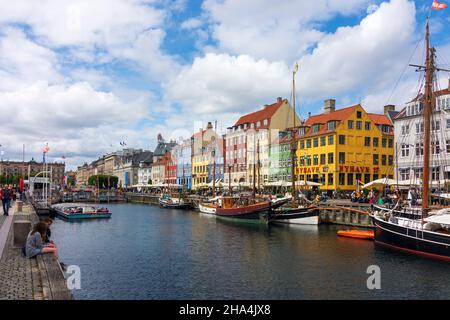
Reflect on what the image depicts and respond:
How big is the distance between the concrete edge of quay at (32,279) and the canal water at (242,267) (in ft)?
11.5

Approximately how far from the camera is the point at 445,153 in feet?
178

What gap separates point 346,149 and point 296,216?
84.6 ft

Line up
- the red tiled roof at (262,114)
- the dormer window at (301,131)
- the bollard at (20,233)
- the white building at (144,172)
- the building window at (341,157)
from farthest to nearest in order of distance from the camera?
1. the white building at (144,172)
2. the red tiled roof at (262,114)
3. the dormer window at (301,131)
4. the building window at (341,157)
5. the bollard at (20,233)

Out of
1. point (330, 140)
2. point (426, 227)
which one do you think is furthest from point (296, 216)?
point (330, 140)

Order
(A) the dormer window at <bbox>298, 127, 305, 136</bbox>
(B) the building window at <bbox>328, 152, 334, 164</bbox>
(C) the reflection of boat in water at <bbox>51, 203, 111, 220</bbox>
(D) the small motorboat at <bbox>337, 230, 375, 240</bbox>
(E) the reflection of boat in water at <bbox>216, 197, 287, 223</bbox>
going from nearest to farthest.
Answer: (D) the small motorboat at <bbox>337, 230, 375, 240</bbox> < (E) the reflection of boat in water at <bbox>216, 197, 287, 223</bbox> < (C) the reflection of boat in water at <bbox>51, 203, 111, 220</bbox> < (B) the building window at <bbox>328, 152, 334, 164</bbox> < (A) the dormer window at <bbox>298, 127, 305, 136</bbox>

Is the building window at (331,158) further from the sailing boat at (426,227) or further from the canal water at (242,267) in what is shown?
the sailing boat at (426,227)

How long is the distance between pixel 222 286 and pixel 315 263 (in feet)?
27.3

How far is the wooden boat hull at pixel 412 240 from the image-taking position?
2884 cm

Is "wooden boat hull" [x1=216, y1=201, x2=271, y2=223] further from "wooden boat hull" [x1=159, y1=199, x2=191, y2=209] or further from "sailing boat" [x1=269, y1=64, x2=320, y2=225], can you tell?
"wooden boat hull" [x1=159, y1=199, x2=191, y2=209]

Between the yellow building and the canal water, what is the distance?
102ft

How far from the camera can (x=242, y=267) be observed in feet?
88.2

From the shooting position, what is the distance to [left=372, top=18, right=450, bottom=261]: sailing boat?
1142 inches

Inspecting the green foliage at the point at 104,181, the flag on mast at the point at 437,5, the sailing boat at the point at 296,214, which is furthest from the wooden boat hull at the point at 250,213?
the green foliage at the point at 104,181

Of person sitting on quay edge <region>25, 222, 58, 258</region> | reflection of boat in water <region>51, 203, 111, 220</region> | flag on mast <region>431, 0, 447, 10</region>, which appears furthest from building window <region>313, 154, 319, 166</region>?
person sitting on quay edge <region>25, 222, 58, 258</region>
